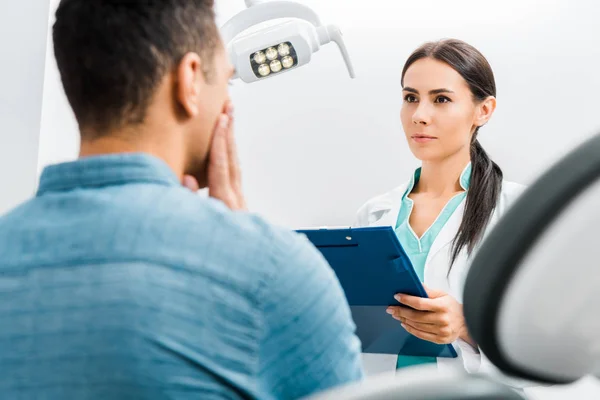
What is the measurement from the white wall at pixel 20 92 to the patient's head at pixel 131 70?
175 cm

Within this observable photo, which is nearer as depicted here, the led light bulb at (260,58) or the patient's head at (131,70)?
the patient's head at (131,70)

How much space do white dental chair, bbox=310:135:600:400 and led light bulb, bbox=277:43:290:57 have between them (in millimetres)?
1348

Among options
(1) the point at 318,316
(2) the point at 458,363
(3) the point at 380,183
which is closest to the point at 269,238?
(1) the point at 318,316

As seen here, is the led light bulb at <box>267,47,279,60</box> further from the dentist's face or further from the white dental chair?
the white dental chair

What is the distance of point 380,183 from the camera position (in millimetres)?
2234

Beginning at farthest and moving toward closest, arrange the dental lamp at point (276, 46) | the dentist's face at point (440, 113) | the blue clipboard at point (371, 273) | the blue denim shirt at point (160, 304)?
the dentist's face at point (440, 113), the dental lamp at point (276, 46), the blue clipboard at point (371, 273), the blue denim shirt at point (160, 304)

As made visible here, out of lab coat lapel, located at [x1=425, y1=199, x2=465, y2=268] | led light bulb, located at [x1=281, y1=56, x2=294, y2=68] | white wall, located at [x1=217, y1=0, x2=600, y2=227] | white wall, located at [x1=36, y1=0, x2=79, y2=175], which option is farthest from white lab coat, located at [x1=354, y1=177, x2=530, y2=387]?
white wall, located at [x1=36, y1=0, x2=79, y2=175]

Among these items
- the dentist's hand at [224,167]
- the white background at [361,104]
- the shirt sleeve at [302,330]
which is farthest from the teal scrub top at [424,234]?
the shirt sleeve at [302,330]

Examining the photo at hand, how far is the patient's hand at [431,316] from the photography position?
4.53 feet

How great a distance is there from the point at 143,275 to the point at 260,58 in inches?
46.4

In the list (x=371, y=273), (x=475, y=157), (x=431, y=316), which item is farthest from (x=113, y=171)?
(x=475, y=157)

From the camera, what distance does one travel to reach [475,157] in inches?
77.2

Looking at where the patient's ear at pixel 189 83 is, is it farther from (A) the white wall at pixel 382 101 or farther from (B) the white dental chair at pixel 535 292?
(A) the white wall at pixel 382 101

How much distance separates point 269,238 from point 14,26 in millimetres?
2122
